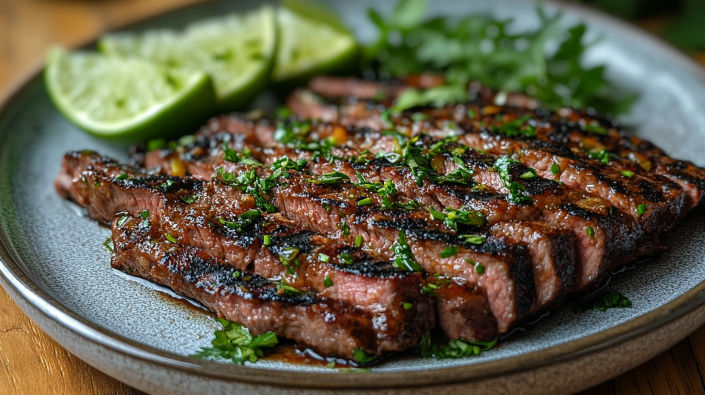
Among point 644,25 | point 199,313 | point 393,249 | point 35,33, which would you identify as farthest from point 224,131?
point 644,25

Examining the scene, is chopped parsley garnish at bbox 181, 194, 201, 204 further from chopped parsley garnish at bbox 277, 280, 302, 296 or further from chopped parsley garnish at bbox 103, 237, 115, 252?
chopped parsley garnish at bbox 277, 280, 302, 296

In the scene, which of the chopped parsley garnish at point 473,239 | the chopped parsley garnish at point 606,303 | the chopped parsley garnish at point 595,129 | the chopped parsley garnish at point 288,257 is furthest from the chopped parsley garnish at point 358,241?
the chopped parsley garnish at point 595,129

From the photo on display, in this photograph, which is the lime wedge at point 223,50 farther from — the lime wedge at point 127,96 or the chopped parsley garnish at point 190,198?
the chopped parsley garnish at point 190,198

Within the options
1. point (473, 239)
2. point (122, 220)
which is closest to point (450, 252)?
point (473, 239)

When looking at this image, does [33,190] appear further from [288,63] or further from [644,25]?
[644,25]

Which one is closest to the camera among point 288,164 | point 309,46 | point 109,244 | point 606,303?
point 606,303

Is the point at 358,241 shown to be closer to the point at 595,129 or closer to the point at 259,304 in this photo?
the point at 259,304
